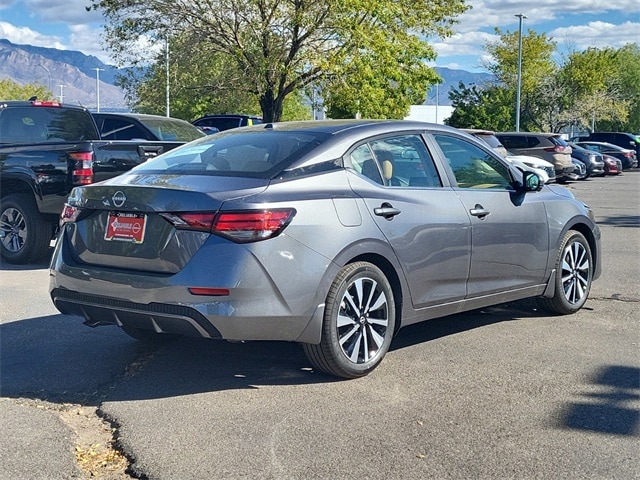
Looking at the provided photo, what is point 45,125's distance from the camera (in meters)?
10.4

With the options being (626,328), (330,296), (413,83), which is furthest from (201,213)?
(413,83)

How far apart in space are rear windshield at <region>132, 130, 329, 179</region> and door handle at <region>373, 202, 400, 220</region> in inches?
22.5

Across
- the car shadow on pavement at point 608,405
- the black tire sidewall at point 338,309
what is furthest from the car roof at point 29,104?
the car shadow on pavement at point 608,405

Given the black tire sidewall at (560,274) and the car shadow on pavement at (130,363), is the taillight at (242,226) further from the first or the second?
the black tire sidewall at (560,274)

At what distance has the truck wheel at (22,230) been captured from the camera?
392 inches

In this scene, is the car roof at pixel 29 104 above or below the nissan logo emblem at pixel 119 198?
above

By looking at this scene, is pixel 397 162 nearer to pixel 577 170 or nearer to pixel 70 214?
pixel 70 214

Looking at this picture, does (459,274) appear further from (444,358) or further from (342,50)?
(342,50)

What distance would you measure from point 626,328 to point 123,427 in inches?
163

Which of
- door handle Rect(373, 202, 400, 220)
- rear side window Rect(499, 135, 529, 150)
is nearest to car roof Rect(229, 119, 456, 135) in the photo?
door handle Rect(373, 202, 400, 220)

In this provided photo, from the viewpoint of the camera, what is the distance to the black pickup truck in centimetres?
973

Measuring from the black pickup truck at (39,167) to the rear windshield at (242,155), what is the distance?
12.4 feet

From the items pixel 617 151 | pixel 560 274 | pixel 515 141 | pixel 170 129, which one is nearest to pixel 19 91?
pixel 617 151

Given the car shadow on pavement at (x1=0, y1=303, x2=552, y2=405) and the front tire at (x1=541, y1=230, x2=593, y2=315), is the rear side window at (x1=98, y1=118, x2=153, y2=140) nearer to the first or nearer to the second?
the car shadow on pavement at (x1=0, y1=303, x2=552, y2=405)
